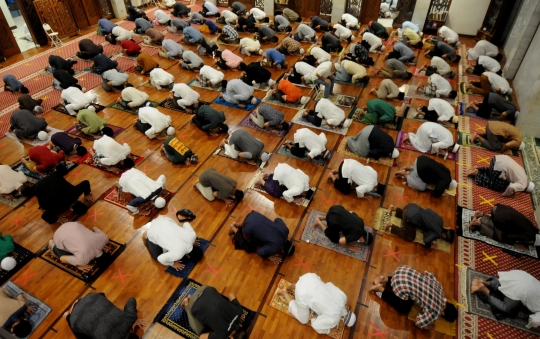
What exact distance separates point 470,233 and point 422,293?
73.9 inches

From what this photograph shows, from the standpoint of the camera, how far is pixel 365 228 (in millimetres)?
5176

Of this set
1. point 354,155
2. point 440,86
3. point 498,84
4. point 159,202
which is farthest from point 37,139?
point 498,84

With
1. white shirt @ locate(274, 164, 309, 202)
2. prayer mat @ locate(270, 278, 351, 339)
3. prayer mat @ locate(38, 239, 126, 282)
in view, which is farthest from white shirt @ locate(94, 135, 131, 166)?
prayer mat @ locate(270, 278, 351, 339)

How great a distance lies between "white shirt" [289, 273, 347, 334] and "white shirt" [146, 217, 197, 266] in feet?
5.14

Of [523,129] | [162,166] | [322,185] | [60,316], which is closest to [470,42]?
[523,129]

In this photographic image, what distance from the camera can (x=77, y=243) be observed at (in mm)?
4344

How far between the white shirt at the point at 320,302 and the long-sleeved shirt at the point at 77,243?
2689 mm

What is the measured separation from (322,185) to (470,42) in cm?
939

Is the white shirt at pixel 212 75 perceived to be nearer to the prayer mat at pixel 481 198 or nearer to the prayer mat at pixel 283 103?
the prayer mat at pixel 283 103

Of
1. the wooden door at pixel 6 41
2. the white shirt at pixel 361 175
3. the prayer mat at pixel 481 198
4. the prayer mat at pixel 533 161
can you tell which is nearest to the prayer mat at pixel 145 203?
the white shirt at pixel 361 175

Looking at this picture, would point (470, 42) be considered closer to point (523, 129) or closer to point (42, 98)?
point (523, 129)

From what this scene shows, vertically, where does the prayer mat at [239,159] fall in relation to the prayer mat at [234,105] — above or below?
below

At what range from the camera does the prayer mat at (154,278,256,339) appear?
397 cm

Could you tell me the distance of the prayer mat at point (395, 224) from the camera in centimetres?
498
